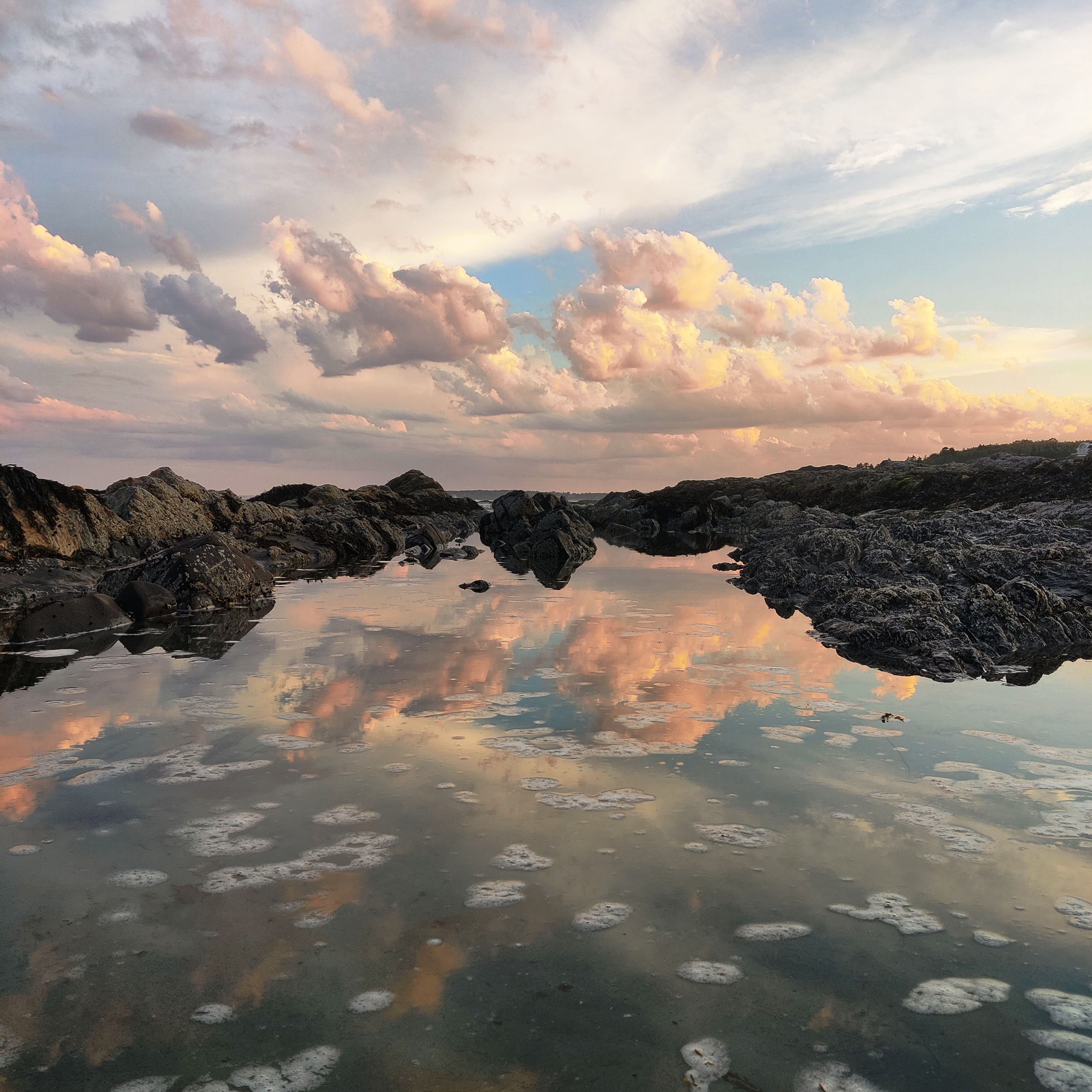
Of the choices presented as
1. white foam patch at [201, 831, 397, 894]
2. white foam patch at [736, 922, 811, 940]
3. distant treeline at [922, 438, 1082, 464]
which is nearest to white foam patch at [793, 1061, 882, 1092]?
white foam patch at [736, 922, 811, 940]

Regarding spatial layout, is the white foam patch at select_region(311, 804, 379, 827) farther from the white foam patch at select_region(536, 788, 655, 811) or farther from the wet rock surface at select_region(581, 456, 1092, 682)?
the wet rock surface at select_region(581, 456, 1092, 682)

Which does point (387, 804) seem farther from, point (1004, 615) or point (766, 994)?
point (1004, 615)

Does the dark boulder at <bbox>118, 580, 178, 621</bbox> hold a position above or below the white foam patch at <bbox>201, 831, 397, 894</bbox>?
above

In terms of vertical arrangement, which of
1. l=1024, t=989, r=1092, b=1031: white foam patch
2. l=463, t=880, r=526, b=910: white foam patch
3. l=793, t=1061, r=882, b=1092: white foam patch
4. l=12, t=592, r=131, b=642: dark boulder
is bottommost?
l=1024, t=989, r=1092, b=1031: white foam patch

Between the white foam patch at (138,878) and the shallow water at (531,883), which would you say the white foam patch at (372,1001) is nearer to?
the shallow water at (531,883)

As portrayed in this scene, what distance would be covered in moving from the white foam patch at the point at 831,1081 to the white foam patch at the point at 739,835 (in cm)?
185

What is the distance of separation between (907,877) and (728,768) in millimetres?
1979

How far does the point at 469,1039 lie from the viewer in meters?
3.00

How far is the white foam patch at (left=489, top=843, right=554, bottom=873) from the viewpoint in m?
4.47

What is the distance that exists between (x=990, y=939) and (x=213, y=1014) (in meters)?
3.94

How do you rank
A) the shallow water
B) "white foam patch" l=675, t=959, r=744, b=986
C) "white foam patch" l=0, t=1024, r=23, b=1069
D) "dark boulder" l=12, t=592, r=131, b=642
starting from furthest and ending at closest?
"dark boulder" l=12, t=592, r=131, b=642
"white foam patch" l=675, t=959, r=744, b=986
the shallow water
"white foam patch" l=0, t=1024, r=23, b=1069

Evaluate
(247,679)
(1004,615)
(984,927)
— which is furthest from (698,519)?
(984,927)

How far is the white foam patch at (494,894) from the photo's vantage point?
4.03 meters

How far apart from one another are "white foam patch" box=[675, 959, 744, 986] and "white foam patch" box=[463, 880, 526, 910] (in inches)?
40.3
